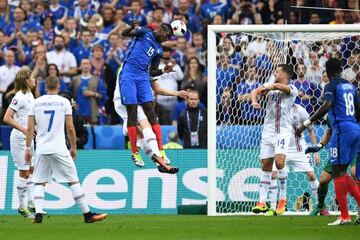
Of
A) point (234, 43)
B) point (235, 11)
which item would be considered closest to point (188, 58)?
point (235, 11)

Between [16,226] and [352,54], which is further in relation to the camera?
[352,54]

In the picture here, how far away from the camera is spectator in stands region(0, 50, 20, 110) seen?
26453 millimetres

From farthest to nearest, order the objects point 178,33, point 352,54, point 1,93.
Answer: point 1,93
point 352,54
point 178,33

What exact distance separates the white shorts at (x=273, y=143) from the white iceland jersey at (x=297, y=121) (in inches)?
22.9

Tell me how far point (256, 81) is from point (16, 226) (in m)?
6.75

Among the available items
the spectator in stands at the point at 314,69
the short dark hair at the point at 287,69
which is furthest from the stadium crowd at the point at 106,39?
the short dark hair at the point at 287,69

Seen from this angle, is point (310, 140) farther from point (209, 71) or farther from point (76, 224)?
point (76, 224)

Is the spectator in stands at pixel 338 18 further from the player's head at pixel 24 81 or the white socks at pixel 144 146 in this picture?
the player's head at pixel 24 81

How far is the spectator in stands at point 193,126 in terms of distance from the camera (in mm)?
23844

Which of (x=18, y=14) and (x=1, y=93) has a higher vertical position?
(x=18, y=14)

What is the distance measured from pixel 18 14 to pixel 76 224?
11.8 metres

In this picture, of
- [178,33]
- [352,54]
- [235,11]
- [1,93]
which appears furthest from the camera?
[235,11]

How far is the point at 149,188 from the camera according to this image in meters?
22.9

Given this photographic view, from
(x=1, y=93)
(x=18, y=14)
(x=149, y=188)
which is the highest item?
(x=18, y=14)
